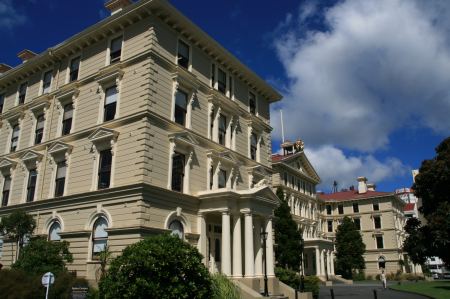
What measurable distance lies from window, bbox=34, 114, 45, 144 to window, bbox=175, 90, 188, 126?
35.1 feet

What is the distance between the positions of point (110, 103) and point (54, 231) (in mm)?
8486

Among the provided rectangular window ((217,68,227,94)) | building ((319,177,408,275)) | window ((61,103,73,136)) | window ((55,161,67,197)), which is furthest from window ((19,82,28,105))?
building ((319,177,408,275))

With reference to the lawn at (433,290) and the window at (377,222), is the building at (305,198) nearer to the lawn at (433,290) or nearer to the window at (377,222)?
the window at (377,222)

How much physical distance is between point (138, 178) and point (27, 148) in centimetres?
1219

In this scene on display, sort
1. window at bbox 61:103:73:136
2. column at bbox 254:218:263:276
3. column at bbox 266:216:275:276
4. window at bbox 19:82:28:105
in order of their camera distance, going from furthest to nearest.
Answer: window at bbox 19:82:28:105, window at bbox 61:103:73:136, column at bbox 266:216:275:276, column at bbox 254:218:263:276

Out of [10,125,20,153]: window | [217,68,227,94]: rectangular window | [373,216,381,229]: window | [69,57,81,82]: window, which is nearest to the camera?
[69,57,81,82]: window

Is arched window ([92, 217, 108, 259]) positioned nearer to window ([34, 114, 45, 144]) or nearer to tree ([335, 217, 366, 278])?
window ([34, 114, 45, 144])

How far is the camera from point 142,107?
22.4 metres

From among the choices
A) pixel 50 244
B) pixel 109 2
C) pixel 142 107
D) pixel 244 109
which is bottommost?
pixel 50 244

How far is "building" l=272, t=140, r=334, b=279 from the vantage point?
186 ft

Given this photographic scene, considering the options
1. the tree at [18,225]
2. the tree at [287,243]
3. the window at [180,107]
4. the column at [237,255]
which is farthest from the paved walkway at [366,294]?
the tree at [18,225]

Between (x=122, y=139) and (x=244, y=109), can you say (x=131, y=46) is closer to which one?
(x=122, y=139)

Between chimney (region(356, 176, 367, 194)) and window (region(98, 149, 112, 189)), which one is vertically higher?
chimney (region(356, 176, 367, 194))

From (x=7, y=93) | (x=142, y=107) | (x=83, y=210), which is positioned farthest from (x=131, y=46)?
(x=7, y=93)
